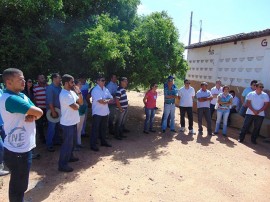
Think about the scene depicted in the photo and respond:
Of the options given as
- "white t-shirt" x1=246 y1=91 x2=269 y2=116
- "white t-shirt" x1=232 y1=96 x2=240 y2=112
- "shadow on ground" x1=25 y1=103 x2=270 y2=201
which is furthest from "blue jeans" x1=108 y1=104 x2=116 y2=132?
"white t-shirt" x1=232 y1=96 x2=240 y2=112

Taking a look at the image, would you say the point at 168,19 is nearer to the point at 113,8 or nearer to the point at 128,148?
the point at 113,8

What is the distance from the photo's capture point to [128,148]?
7.36 m

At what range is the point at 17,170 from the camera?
347 centimetres

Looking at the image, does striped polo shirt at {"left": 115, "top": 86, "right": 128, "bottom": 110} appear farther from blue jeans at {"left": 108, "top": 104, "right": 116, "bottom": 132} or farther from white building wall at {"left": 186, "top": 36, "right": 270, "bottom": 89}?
white building wall at {"left": 186, "top": 36, "right": 270, "bottom": 89}

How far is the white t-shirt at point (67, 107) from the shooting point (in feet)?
17.2

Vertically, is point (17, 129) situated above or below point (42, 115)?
above

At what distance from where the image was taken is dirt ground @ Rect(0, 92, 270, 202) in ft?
16.2

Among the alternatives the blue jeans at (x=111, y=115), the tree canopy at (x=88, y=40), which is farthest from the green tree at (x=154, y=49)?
the blue jeans at (x=111, y=115)

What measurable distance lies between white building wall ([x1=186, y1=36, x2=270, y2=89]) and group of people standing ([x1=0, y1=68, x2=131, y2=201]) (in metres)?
5.64

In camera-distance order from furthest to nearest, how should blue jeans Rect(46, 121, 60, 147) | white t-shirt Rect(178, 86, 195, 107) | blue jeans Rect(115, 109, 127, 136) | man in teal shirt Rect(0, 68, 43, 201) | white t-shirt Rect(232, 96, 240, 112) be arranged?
white t-shirt Rect(232, 96, 240, 112) → white t-shirt Rect(178, 86, 195, 107) → blue jeans Rect(115, 109, 127, 136) → blue jeans Rect(46, 121, 60, 147) → man in teal shirt Rect(0, 68, 43, 201)

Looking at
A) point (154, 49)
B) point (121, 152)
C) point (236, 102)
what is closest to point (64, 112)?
point (121, 152)

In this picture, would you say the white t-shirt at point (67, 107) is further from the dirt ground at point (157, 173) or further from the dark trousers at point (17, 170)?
the dark trousers at point (17, 170)

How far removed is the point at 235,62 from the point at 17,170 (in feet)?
34.6

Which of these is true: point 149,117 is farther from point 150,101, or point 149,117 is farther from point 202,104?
point 202,104
